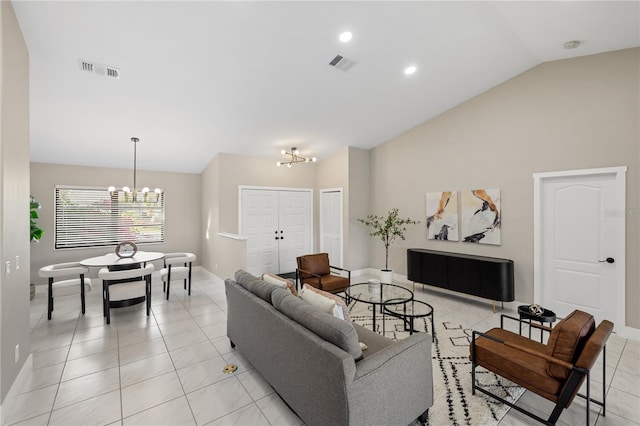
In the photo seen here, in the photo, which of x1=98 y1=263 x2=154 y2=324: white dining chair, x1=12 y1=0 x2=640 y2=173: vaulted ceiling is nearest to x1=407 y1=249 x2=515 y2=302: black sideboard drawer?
x1=12 y1=0 x2=640 y2=173: vaulted ceiling

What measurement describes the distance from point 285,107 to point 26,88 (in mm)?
2899

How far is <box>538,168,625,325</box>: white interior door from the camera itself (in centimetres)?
356

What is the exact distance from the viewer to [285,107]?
14.8 ft

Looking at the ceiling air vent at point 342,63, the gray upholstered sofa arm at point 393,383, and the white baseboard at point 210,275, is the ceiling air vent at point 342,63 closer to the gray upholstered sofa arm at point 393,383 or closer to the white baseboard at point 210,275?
the gray upholstered sofa arm at point 393,383

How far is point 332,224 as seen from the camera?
269 inches

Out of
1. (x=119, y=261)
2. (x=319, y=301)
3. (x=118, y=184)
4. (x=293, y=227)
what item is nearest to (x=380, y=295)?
(x=319, y=301)

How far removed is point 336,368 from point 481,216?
413 cm

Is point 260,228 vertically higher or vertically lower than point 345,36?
lower

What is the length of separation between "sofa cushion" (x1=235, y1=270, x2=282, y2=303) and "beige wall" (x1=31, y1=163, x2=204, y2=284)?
168 inches

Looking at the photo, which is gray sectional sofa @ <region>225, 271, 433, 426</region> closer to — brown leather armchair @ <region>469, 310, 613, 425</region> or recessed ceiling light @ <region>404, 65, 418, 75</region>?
brown leather armchair @ <region>469, 310, 613, 425</region>

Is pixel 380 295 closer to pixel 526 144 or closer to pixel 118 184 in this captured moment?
pixel 526 144

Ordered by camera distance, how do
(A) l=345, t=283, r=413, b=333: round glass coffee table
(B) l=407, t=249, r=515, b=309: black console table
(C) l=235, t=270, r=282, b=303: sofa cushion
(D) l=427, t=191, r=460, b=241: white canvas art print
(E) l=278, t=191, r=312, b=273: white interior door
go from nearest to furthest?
1. (C) l=235, t=270, r=282, b=303: sofa cushion
2. (A) l=345, t=283, r=413, b=333: round glass coffee table
3. (B) l=407, t=249, r=515, b=309: black console table
4. (D) l=427, t=191, r=460, b=241: white canvas art print
5. (E) l=278, t=191, r=312, b=273: white interior door

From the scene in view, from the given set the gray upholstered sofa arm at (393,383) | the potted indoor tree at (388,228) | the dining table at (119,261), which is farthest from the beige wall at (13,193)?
the potted indoor tree at (388,228)

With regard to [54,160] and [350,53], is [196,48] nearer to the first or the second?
[350,53]
